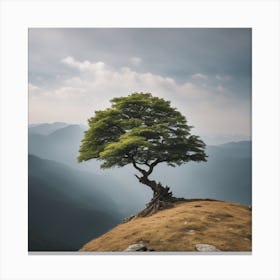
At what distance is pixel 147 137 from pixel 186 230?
1.37m

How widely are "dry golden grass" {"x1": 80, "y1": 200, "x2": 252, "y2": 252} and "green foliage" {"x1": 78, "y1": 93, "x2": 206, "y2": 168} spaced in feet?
2.47

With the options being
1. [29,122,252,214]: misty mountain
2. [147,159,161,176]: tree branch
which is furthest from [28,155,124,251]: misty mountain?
[147,159,161,176]: tree branch

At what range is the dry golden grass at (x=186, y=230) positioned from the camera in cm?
525

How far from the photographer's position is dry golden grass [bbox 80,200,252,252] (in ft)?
17.2

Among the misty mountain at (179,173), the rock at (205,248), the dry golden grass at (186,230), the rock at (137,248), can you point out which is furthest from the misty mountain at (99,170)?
the rock at (205,248)

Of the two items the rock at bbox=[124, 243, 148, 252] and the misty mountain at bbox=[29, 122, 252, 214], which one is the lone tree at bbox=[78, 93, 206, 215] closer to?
the misty mountain at bbox=[29, 122, 252, 214]

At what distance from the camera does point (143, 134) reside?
5625 mm

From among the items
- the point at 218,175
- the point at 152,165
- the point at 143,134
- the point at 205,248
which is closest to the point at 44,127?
the point at 143,134

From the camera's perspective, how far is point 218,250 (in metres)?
5.23

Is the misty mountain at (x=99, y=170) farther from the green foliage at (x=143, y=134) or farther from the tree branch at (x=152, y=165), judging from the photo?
the tree branch at (x=152, y=165)
